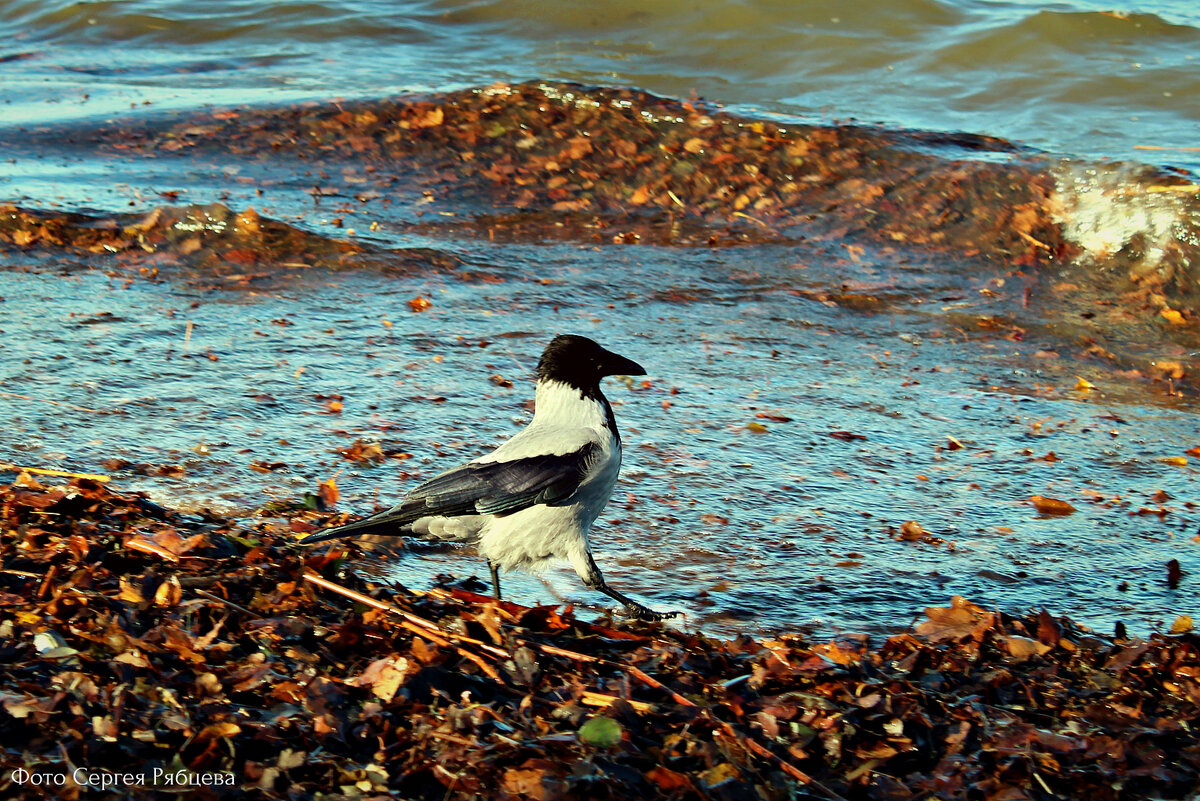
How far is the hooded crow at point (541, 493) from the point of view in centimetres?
394

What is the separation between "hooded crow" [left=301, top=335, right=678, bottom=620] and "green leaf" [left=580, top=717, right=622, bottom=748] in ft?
3.06

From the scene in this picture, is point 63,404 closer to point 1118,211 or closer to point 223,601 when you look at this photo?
point 223,601

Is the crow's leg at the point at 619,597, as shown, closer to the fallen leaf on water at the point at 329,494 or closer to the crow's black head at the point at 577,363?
the crow's black head at the point at 577,363

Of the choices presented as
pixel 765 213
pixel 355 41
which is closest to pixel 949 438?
pixel 765 213

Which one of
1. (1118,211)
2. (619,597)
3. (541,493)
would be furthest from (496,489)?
(1118,211)

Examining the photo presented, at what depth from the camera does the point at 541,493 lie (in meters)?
3.93

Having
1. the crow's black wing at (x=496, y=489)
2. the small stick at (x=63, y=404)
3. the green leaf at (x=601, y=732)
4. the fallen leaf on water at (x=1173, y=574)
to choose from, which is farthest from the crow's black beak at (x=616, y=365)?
the small stick at (x=63, y=404)

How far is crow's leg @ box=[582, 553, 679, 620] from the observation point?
13.2 ft

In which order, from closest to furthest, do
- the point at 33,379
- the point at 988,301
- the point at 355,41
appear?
the point at 33,379, the point at 988,301, the point at 355,41

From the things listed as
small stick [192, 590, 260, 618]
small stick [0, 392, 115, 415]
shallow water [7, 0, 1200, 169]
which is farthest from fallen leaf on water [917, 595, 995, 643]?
shallow water [7, 0, 1200, 169]

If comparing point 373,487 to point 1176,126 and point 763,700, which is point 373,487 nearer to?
point 763,700

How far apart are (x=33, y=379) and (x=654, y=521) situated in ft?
11.1

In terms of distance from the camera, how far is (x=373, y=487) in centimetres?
499

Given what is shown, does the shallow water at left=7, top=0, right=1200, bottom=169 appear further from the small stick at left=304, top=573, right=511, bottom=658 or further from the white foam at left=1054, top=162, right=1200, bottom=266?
the small stick at left=304, top=573, right=511, bottom=658
